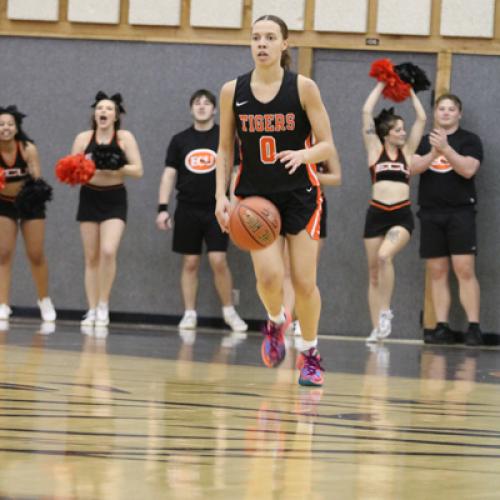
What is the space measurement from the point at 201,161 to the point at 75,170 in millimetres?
1287

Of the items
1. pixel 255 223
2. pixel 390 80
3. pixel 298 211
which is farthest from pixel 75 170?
pixel 255 223

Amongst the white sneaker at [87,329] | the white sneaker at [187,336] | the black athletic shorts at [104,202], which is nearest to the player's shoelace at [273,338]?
the white sneaker at [187,336]

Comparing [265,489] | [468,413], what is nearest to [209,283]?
[468,413]

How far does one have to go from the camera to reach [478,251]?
37.9 feet

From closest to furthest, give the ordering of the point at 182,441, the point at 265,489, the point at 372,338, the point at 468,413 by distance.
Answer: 1. the point at 265,489
2. the point at 182,441
3. the point at 468,413
4. the point at 372,338

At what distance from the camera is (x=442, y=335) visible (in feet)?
36.1

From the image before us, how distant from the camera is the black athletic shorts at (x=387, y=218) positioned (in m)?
10.8

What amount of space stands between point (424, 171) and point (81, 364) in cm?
545

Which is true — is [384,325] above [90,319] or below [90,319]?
above

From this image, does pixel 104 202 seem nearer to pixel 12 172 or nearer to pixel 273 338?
pixel 12 172

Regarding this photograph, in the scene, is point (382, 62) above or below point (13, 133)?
above

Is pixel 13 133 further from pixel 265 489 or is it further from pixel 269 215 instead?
pixel 265 489

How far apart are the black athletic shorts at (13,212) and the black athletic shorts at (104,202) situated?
0.43m

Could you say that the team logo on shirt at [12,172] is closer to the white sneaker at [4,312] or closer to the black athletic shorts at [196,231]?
the white sneaker at [4,312]
